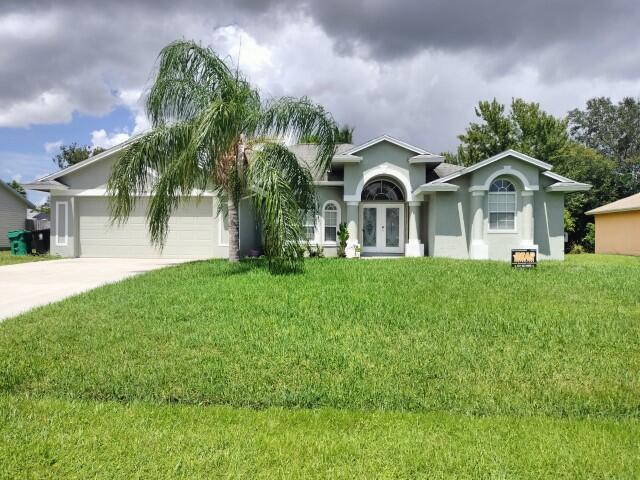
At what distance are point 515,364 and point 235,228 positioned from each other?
8624 millimetres

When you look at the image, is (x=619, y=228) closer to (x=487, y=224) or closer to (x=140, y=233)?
(x=487, y=224)

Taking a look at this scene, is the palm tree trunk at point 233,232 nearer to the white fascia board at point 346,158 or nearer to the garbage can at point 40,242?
the white fascia board at point 346,158

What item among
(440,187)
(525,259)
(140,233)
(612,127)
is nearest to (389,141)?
(440,187)

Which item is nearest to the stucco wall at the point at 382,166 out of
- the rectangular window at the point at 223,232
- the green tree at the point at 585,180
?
the rectangular window at the point at 223,232

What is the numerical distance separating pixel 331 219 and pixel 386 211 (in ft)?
8.40

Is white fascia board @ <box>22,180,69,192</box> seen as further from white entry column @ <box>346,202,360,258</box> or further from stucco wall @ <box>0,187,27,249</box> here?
white entry column @ <box>346,202,360,258</box>

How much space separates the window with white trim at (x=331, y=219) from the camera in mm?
18562

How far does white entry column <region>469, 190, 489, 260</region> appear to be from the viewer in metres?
16.3

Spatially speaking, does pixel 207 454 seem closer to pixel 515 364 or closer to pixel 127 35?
pixel 515 364

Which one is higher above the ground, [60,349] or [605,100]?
[605,100]

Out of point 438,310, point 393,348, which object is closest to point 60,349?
point 393,348

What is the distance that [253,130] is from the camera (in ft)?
36.2

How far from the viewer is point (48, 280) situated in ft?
36.6

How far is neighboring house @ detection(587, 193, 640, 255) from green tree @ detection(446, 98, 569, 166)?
6925mm
